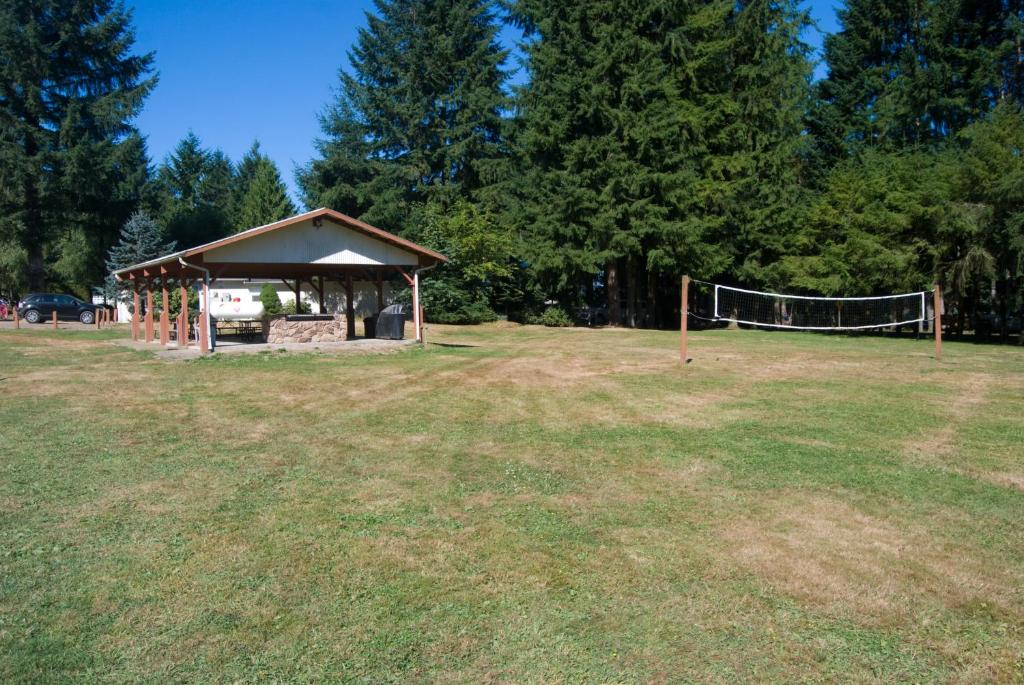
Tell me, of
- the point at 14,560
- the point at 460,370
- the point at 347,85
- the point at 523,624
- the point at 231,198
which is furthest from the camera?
the point at 231,198

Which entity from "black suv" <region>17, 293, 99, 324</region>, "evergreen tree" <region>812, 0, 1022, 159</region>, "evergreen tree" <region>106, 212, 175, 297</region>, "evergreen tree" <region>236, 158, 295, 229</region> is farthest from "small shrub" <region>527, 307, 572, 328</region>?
"evergreen tree" <region>236, 158, 295, 229</region>

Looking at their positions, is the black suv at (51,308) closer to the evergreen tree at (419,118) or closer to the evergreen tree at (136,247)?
the evergreen tree at (136,247)

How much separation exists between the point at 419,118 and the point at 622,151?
15.4 meters

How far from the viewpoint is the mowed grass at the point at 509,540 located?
3701 millimetres

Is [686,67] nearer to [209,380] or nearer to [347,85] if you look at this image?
[347,85]

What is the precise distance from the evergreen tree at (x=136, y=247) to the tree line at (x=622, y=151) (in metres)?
3.47

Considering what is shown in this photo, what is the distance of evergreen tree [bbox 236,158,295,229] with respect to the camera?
179 feet

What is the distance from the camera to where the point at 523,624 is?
402 cm

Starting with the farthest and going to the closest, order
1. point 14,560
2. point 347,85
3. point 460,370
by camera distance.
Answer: point 347,85 → point 460,370 → point 14,560

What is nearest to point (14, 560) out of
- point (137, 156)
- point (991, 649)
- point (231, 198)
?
point (991, 649)

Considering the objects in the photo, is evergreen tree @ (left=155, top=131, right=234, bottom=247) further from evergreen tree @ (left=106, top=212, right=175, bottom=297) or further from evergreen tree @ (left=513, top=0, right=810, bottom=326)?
evergreen tree @ (left=513, top=0, right=810, bottom=326)

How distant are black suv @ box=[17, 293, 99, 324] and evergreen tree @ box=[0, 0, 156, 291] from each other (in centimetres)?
604

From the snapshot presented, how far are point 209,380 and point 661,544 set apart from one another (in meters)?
Result: 10.8

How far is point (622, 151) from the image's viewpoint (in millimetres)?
30797
